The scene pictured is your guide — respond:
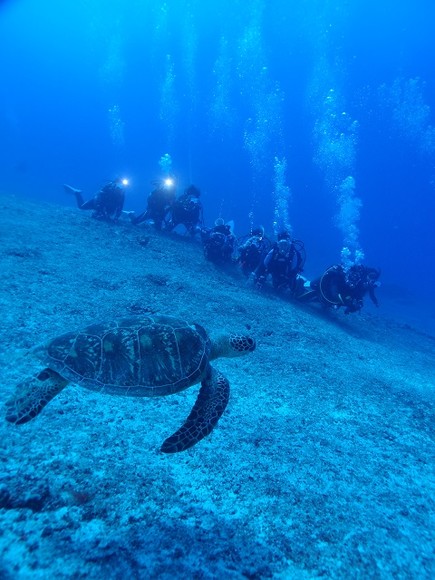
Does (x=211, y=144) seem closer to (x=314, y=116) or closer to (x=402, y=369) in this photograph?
(x=314, y=116)

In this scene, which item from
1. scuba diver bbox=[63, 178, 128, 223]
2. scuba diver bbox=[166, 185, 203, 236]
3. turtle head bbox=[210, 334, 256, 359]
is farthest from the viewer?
scuba diver bbox=[166, 185, 203, 236]

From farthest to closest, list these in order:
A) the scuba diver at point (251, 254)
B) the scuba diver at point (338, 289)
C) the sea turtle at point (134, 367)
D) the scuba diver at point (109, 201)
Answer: the scuba diver at point (109, 201) → the scuba diver at point (251, 254) → the scuba diver at point (338, 289) → the sea turtle at point (134, 367)

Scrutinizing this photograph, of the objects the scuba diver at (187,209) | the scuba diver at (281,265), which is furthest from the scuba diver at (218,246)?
the scuba diver at (187,209)

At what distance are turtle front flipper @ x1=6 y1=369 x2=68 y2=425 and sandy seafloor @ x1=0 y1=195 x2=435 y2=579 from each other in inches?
12.1

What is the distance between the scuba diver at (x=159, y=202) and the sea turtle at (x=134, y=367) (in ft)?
39.1

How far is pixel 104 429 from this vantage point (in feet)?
11.2

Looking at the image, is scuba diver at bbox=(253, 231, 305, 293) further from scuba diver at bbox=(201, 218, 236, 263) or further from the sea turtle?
the sea turtle

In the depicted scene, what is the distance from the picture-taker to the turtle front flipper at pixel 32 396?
2840 mm

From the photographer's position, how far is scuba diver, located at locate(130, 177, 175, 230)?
14.7 m

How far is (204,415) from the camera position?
10.8ft

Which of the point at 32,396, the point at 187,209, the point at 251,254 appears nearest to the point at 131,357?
the point at 32,396

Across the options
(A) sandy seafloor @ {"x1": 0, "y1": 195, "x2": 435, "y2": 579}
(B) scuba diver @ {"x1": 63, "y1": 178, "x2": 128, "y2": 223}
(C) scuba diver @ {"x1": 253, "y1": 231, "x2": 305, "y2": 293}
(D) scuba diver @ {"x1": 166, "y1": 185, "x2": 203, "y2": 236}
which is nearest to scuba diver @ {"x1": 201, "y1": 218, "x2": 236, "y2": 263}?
(C) scuba diver @ {"x1": 253, "y1": 231, "x2": 305, "y2": 293}

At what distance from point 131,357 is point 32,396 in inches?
38.6

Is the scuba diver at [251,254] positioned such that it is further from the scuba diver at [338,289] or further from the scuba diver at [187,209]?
the scuba diver at [187,209]
